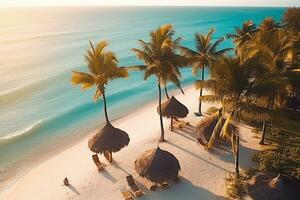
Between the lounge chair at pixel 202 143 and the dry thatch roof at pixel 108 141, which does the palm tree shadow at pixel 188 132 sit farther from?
the dry thatch roof at pixel 108 141

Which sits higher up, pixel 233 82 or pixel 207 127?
pixel 233 82

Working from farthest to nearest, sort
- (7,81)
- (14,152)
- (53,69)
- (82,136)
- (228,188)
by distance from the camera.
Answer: (53,69) → (7,81) → (82,136) → (14,152) → (228,188)

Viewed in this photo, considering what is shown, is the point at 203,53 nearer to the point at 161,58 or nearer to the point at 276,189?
the point at 161,58

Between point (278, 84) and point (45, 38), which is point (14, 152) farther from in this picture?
point (45, 38)

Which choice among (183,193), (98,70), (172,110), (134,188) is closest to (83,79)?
(98,70)

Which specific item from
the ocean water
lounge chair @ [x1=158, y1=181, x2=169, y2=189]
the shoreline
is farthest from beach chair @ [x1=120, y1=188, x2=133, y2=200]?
the ocean water

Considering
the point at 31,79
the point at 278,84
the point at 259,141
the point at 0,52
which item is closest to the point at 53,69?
the point at 31,79
